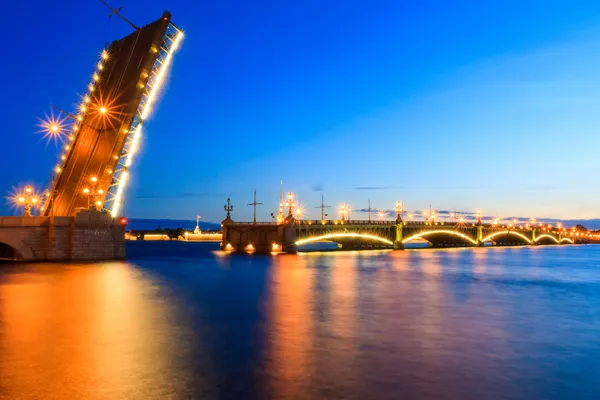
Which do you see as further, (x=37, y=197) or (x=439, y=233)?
(x=439, y=233)

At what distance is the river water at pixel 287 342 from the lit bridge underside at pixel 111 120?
11410 mm

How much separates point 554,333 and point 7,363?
17373 millimetres

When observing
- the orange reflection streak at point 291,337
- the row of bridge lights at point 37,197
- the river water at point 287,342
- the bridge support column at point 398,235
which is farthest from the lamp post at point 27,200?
the bridge support column at point 398,235

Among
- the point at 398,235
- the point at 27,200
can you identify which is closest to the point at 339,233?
the point at 398,235

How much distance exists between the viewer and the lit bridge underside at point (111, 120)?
4044 cm

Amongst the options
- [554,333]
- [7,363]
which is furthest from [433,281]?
[7,363]

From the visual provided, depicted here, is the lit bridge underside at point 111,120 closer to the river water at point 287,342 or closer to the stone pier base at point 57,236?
the stone pier base at point 57,236

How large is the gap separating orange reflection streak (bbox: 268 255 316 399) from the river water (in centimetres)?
6

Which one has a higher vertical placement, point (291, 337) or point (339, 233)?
point (339, 233)

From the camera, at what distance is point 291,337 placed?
17438 millimetres

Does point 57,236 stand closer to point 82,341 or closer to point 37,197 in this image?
point 37,197

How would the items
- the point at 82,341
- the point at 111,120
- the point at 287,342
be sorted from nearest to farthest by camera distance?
the point at 82,341 → the point at 287,342 → the point at 111,120

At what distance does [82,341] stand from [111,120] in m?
27.8

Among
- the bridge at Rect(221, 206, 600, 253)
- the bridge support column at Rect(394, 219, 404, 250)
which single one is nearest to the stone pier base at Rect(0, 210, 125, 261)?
the bridge at Rect(221, 206, 600, 253)
